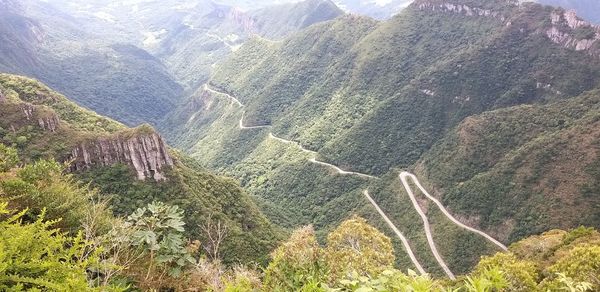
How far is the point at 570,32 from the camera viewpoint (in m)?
172

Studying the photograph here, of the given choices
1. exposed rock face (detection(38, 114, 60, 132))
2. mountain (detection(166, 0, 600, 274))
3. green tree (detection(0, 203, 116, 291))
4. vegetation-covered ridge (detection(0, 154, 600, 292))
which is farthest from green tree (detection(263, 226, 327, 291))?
mountain (detection(166, 0, 600, 274))

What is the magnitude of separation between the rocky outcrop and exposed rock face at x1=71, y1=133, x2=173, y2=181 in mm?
149613

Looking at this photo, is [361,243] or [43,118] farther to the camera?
[43,118]

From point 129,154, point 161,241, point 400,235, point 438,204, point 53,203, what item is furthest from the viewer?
point 438,204

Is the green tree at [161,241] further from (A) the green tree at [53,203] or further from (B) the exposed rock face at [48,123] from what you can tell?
(B) the exposed rock face at [48,123]

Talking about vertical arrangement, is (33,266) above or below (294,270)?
above

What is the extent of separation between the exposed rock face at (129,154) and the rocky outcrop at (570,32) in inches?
5890

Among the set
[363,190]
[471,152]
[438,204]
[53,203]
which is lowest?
[363,190]

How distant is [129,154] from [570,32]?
527 ft

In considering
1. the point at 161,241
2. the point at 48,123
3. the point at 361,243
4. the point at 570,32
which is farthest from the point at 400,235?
the point at 570,32

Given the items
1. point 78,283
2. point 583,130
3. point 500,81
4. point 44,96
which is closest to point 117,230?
point 78,283

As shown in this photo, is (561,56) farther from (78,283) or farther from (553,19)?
(78,283)

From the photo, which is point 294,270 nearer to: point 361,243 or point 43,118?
point 361,243

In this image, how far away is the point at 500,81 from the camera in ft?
583
